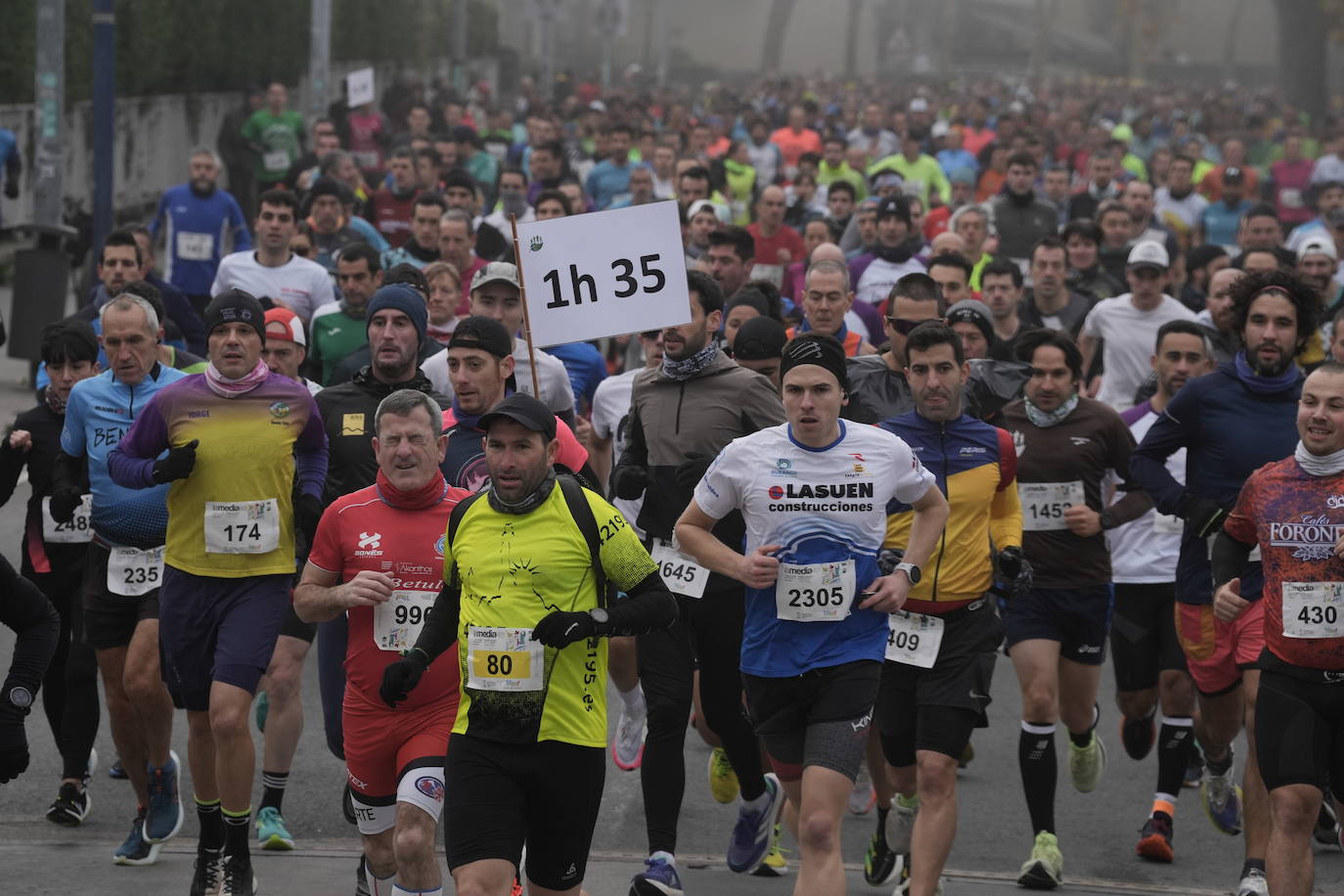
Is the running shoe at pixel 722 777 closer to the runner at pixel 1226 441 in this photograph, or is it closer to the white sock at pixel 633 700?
the white sock at pixel 633 700

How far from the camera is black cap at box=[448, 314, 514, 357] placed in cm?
749

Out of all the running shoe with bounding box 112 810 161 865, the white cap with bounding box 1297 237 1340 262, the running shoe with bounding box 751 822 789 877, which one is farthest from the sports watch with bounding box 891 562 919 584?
the white cap with bounding box 1297 237 1340 262

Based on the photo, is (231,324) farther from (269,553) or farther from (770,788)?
(770,788)

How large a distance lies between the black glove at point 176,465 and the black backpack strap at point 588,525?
66.8 inches

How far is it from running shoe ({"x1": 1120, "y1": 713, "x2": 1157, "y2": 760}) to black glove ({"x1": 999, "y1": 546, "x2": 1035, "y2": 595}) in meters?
1.97

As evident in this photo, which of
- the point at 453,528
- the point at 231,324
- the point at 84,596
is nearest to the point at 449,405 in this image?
the point at 231,324

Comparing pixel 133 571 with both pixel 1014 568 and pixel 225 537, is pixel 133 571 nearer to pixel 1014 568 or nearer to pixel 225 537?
pixel 225 537

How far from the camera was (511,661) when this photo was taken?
597cm

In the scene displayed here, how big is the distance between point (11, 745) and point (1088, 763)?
4520mm

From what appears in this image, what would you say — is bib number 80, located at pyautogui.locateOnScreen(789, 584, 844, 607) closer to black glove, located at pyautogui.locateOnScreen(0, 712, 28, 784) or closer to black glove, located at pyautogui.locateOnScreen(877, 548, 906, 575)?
black glove, located at pyautogui.locateOnScreen(877, 548, 906, 575)

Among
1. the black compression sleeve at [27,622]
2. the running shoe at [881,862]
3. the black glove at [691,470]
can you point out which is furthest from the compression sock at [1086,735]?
the black compression sleeve at [27,622]

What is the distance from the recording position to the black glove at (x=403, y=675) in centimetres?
602

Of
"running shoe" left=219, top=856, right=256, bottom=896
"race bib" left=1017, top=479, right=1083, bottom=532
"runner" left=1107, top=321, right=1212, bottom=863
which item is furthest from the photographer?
"runner" left=1107, top=321, right=1212, bottom=863

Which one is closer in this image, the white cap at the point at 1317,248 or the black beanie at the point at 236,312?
the black beanie at the point at 236,312
